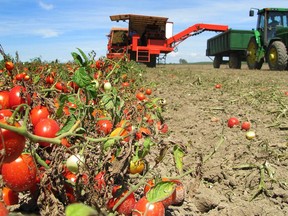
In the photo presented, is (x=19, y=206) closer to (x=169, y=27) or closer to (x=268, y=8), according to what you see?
(x=268, y=8)

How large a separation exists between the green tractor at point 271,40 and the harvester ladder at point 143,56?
175 inches

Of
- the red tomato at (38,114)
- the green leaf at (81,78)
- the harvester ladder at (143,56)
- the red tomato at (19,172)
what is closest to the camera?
the red tomato at (19,172)

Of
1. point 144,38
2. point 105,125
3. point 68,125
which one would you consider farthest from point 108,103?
point 144,38

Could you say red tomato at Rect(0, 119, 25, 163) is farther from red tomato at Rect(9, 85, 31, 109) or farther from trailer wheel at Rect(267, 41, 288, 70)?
trailer wheel at Rect(267, 41, 288, 70)

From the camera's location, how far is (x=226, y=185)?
2.58 m

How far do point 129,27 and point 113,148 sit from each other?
1755cm

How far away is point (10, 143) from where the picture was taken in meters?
0.87

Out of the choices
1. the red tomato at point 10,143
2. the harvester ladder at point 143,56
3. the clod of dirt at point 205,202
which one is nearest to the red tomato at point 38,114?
the red tomato at point 10,143

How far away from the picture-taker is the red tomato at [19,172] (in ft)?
3.85

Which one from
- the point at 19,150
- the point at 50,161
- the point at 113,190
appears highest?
the point at 19,150

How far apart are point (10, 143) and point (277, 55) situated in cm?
1411

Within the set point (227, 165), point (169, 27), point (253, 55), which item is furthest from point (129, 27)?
point (227, 165)

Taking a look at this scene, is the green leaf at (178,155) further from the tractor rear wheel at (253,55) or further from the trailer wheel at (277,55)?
the tractor rear wheel at (253,55)

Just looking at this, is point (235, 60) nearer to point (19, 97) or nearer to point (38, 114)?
point (19, 97)
